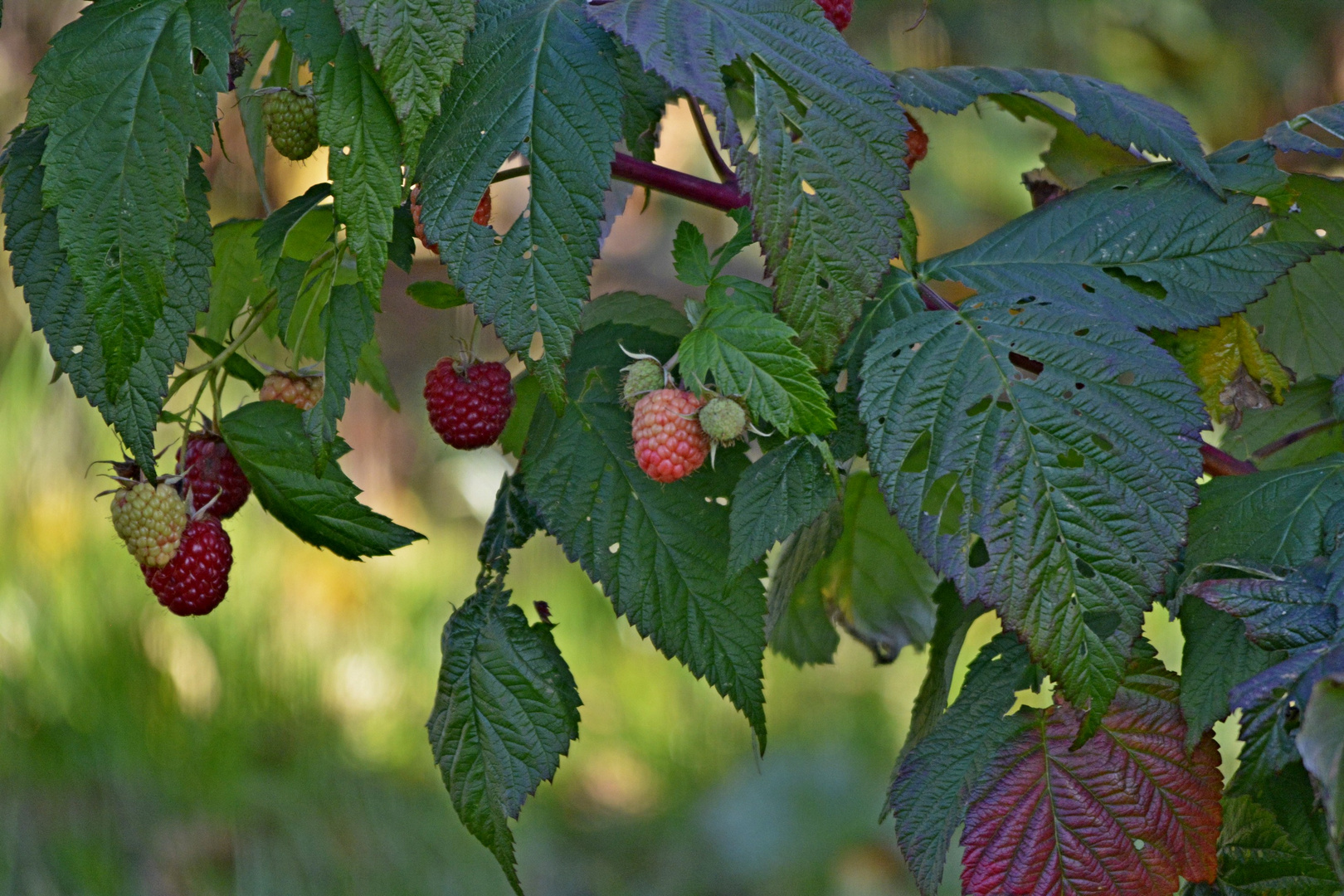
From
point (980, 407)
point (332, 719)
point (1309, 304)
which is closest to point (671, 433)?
point (980, 407)

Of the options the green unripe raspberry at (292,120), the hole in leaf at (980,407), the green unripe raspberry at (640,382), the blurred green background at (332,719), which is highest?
the green unripe raspberry at (292,120)

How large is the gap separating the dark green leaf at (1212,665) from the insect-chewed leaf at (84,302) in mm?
407

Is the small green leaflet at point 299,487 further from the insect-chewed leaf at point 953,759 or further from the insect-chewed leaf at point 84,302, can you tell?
the insect-chewed leaf at point 953,759

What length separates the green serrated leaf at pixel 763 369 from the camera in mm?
419

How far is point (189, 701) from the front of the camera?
2176 mm

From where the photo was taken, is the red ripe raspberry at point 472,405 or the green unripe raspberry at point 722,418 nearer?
the green unripe raspberry at point 722,418

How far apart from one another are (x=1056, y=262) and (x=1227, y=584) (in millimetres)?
165

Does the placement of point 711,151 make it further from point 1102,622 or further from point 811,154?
point 1102,622

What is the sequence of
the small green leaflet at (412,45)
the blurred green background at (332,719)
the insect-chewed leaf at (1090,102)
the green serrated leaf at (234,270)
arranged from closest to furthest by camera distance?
1. the small green leaflet at (412,45)
2. the insect-chewed leaf at (1090,102)
3. the green serrated leaf at (234,270)
4. the blurred green background at (332,719)

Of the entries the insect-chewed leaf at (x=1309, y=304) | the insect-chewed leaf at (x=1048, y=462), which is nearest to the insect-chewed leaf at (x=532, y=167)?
the insect-chewed leaf at (x=1048, y=462)

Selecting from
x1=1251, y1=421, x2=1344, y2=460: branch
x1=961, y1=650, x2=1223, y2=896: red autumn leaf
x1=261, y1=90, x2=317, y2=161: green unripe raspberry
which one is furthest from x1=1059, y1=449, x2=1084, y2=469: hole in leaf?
x1=261, y1=90, x2=317, y2=161: green unripe raspberry

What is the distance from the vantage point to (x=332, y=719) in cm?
229

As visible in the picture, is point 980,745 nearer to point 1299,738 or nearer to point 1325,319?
point 1299,738

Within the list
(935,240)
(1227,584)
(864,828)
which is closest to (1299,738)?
(1227,584)
